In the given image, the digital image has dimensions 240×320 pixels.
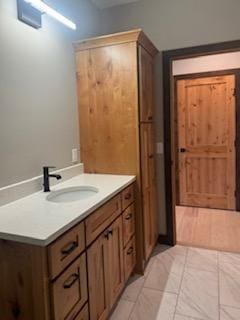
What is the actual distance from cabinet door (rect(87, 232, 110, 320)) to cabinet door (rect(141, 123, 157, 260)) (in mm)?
765

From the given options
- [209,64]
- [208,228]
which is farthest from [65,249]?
[209,64]

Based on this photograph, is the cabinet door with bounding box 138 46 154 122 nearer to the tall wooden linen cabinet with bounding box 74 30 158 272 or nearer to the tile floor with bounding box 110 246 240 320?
the tall wooden linen cabinet with bounding box 74 30 158 272

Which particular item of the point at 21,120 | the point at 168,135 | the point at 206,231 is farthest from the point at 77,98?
→ the point at 206,231

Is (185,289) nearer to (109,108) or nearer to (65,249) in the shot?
(65,249)

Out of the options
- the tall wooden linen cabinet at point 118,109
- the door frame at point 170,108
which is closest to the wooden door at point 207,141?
the door frame at point 170,108

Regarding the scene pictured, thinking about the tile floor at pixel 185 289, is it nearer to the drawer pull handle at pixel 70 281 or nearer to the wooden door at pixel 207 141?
the drawer pull handle at pixel 70 281

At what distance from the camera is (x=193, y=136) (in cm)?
421

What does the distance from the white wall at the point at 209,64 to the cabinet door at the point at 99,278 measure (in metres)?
3.07

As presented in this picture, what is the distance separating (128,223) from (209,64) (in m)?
2.93

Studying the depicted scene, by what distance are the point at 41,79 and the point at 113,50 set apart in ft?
2.23

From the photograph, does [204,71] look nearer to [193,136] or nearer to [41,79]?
[193,136]

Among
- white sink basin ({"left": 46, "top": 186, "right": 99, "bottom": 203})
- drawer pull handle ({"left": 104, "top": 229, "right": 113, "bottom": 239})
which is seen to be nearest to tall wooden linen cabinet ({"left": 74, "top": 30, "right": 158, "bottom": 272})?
white sink basin ({"left": 46, "top": 186, "right": 99, "bottom": 203})

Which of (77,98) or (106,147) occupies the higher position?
(77,98)

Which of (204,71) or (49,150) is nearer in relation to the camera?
(49,150)
